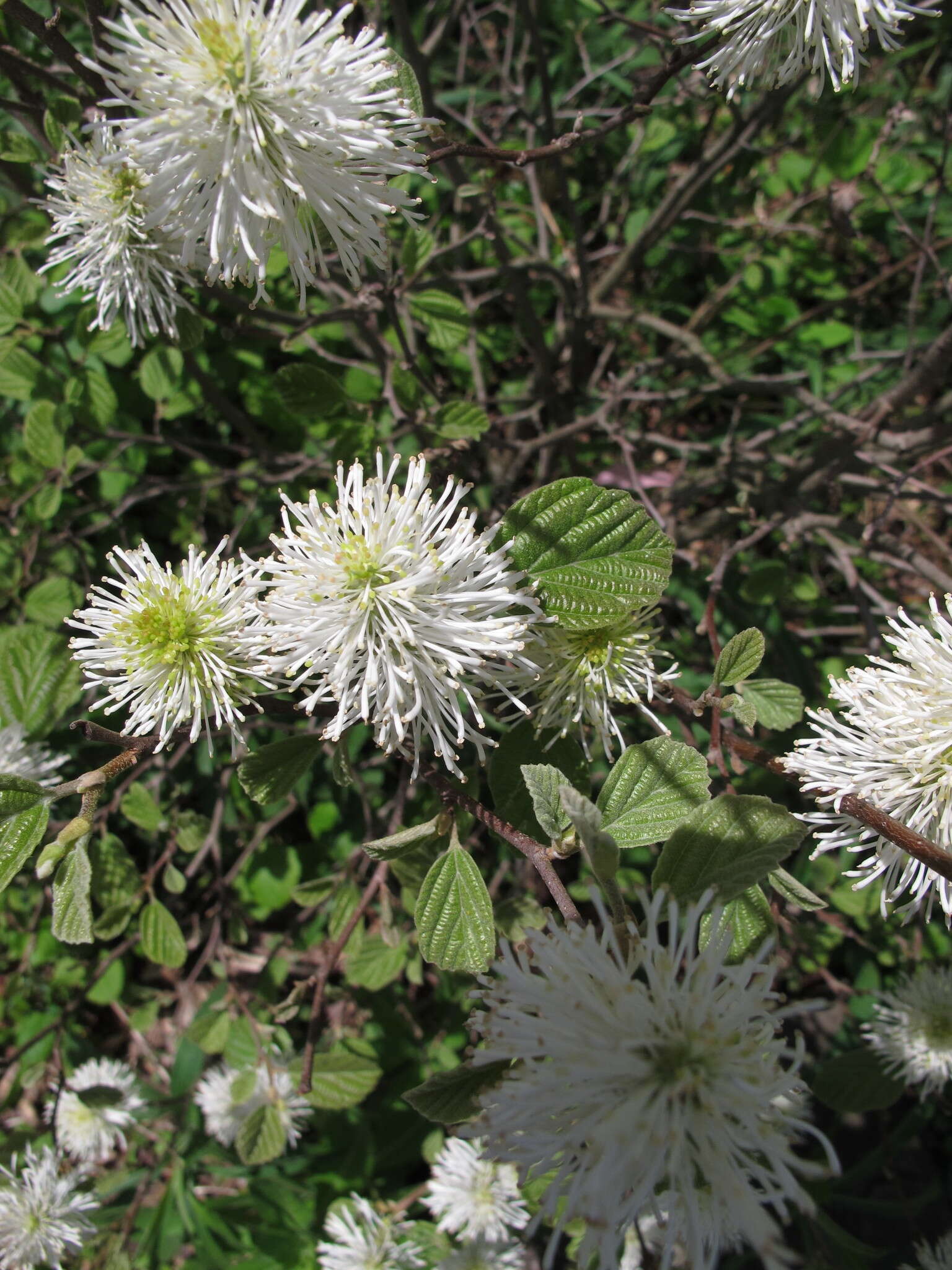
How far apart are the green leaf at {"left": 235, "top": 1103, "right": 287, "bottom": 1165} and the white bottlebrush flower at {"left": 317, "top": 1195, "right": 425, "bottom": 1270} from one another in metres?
0.22

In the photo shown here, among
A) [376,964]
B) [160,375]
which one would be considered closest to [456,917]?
[376,964]

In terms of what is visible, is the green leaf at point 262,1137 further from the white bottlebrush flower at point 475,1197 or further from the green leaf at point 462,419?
the green leaf at point 462,419

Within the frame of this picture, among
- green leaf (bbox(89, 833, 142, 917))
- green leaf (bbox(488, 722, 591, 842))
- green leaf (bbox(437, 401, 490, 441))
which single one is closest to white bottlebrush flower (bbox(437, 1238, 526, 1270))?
green leaf (bbox(89, 833, 142, 917))

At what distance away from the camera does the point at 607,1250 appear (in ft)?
2.40

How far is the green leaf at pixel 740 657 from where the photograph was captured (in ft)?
4.06

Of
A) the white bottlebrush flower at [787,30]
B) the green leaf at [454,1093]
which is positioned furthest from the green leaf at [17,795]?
the white bottlebrush flower at [787,30]

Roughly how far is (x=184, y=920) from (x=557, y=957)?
2069 millimetres

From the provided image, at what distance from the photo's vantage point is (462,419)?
1.54 meters

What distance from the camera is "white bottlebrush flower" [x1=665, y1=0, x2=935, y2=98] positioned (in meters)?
1.10

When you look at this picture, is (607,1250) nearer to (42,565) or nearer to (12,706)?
(12,706)

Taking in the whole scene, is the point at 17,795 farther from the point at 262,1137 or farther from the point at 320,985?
the point at 262,1137

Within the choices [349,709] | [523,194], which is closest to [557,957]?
[349,709]

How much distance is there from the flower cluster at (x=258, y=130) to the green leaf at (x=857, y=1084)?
1.76m

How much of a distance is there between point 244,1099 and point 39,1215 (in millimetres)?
549
